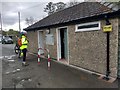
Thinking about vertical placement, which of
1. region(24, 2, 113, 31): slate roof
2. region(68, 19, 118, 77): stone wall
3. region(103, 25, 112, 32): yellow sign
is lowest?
region(68, 19, 118, 77): stone wall

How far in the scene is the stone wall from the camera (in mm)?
5918

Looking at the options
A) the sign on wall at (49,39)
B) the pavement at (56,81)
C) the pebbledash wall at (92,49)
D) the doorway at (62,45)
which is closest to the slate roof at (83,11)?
the pebbledash wall at (92,49)

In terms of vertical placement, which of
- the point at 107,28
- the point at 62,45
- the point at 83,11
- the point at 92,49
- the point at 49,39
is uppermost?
the point at 83,11

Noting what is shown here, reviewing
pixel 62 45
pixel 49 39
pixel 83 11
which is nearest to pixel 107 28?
pixel 83 11

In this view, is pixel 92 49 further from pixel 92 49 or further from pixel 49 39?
pixel 49 39

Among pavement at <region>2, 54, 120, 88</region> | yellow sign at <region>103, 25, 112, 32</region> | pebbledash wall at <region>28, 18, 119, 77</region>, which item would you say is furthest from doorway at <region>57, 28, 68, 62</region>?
yellow sign at <region>103, 25, 112, 32</region>

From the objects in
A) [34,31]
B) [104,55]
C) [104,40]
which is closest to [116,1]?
[104,40]

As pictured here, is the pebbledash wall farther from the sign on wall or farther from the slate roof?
the sign on wall

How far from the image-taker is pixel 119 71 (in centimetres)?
583

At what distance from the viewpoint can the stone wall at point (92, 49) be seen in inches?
233

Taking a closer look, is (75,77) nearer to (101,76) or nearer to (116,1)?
(101,76)

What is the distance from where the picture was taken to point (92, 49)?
6.92 metres

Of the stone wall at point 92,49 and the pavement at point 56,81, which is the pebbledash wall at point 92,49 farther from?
the pavement at point 56,81

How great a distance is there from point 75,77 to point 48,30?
217 inches
